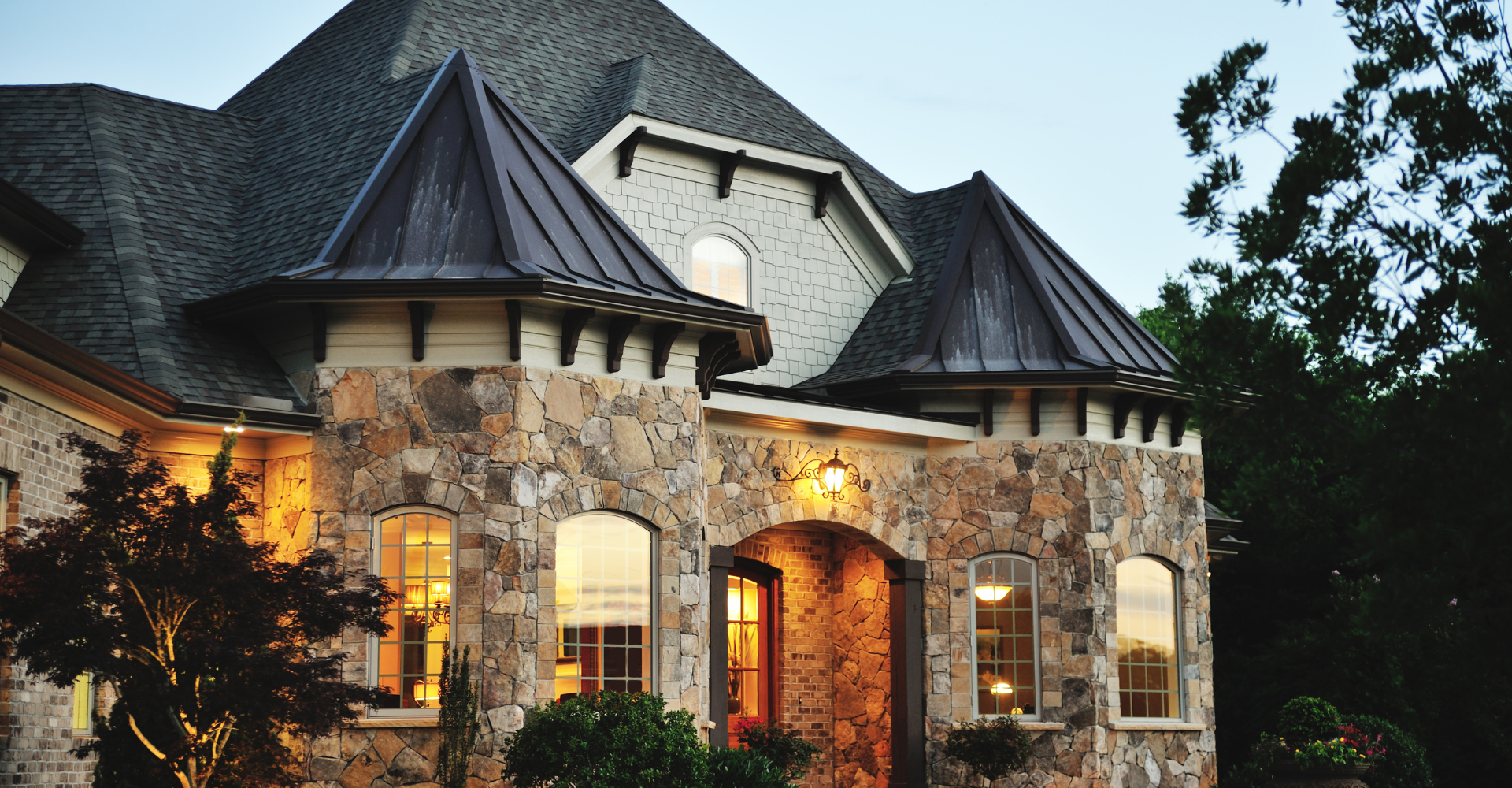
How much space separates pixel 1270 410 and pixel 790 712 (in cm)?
1016

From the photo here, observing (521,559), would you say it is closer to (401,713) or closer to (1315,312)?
(401,713)

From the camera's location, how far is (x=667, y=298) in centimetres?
1334

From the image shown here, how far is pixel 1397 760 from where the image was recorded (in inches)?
742

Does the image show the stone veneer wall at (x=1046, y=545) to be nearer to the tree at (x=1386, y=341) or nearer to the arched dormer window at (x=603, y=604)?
the arched dormer window at (x=603, y=604)

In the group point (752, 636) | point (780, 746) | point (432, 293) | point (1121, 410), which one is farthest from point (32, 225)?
point (1121, 410)

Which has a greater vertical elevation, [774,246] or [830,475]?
[774,246]

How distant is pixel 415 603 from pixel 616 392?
8.12 feet

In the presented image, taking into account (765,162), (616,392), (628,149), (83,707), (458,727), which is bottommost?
(458,727)

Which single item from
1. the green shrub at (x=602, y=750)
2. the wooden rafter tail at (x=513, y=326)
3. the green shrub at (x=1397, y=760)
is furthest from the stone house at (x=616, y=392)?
the green shrub at (x=1397, y=760)

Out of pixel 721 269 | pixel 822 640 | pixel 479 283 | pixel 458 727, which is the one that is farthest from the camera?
pixel 721 269

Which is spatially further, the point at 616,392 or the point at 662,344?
the point at 662,344

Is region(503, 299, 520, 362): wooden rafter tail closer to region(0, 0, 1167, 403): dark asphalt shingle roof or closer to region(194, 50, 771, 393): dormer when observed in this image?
region(194, 50, 771, 393): dormer

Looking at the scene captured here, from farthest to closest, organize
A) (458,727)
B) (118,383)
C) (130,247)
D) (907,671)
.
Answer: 1. (907,671)
2. (130,247)
3. (458,727)
4. (118,383)

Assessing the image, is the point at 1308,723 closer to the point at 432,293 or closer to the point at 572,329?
the point at 572,329
